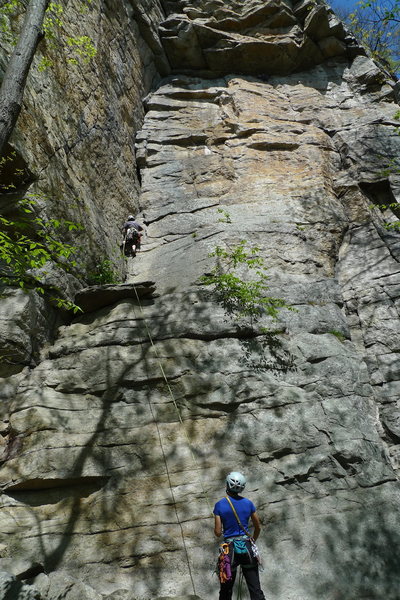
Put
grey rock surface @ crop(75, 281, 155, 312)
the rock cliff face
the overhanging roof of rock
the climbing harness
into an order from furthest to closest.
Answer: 1. the overhanging roof of rock
2. grey rock surface @ crop(75, 281, 155, 312)
3. the rock cliff face
4. the climbing harness

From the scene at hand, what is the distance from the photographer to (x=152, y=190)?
1277cm

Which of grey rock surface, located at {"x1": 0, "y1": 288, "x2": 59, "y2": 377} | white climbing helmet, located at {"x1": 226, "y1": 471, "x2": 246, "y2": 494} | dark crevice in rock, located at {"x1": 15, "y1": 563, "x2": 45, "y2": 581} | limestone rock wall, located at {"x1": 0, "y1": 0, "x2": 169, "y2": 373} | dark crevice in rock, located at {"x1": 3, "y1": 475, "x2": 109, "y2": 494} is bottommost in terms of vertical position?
dark crevice in rock, located at {"x1": 15, "y1": 563, "x2": 45, "y2": 581}

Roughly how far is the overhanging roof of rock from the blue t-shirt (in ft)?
52.2

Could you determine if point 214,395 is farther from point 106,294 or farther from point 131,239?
point 131,239

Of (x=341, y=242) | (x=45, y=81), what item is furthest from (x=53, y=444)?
(x=341, y=242)

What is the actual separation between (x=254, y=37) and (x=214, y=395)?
1482 centimetres

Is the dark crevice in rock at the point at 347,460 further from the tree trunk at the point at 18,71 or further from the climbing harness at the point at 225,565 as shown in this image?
the tree trunk at the point at 18,71

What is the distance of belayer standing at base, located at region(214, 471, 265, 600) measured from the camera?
14.7 ft

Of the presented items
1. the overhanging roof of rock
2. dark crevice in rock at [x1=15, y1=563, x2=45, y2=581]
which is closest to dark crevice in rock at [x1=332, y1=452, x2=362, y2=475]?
dark crevice in rock at [x1=15, y1=563, x2=45, y2=581]

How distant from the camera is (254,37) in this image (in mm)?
16688

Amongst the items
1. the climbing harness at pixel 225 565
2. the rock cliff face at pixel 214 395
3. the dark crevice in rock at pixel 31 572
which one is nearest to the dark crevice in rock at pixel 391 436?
→ the rock cliff face at pixel 214 395

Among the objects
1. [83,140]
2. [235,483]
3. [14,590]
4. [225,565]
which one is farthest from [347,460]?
[83,140]

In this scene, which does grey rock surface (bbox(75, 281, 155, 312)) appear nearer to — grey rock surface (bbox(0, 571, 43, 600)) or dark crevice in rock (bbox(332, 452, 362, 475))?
dark crevice in rock (bbox(332, 452, 362, 475))

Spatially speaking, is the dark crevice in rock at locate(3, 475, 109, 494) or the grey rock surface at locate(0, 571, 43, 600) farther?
the dark crevice in rock at locate(3, 475, 109, 494)
